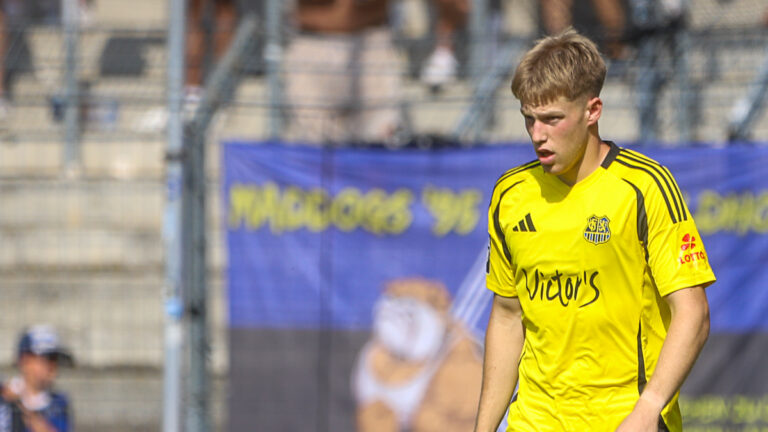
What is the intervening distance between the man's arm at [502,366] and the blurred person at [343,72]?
369 centimetres

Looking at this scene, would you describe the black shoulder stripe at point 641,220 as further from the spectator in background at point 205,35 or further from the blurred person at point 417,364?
the spectator in background at point 205,35

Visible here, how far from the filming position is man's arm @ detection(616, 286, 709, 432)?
2.99 m

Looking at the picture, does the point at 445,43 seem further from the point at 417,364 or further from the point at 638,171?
the point at 638,171

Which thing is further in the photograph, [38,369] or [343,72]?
[343,72]

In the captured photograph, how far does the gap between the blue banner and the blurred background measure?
0.14 m

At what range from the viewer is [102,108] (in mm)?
9594

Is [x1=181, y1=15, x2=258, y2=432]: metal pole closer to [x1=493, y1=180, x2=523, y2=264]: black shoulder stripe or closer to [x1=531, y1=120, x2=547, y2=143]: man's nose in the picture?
[x1=493, y1=180, x2=523, y2=264]: black shoulder stripe

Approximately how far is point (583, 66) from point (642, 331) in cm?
87

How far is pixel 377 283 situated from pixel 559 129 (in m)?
3.94

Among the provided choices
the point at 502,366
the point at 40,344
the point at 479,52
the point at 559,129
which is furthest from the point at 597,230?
the point at 479,52

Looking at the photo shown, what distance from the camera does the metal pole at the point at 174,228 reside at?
6699 mm

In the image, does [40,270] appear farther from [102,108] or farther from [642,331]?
[642,331]

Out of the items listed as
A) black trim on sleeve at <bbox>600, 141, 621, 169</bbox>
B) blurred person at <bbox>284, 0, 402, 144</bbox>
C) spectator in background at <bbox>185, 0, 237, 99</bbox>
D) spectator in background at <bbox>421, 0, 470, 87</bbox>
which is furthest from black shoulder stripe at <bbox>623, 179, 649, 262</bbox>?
spectator in background at <bbox>185, 0, 237, 99</bbox>

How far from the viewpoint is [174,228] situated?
6785 mm
